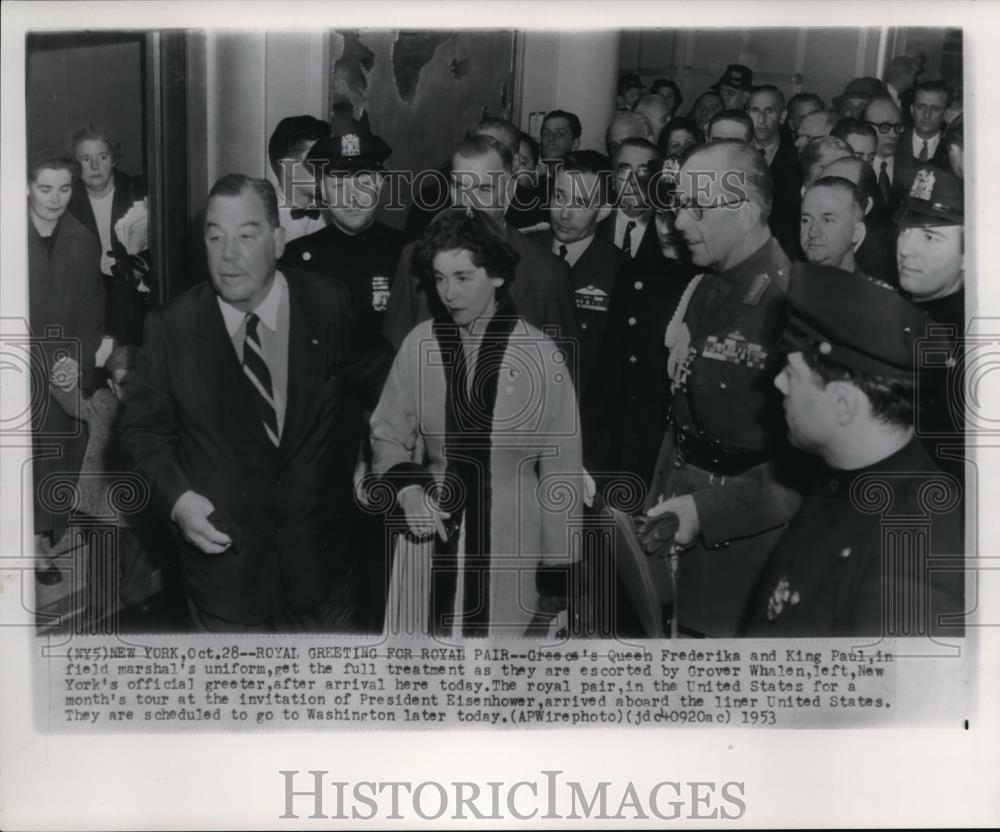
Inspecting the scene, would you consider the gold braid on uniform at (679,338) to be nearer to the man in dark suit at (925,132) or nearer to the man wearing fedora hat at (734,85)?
the man wearing fedora hat at (734,85)

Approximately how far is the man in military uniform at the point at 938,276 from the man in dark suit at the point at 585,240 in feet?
2.67

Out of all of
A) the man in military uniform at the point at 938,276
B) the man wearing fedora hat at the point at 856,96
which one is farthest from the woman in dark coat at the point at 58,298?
the man in military uniform at the point at 938,276

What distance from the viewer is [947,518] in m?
3.87

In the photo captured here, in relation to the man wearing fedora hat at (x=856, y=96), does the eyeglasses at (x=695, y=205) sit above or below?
below

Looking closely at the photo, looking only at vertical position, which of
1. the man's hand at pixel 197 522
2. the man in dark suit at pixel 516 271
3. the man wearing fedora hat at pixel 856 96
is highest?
the man wearing fedora hat at pixel 856 96

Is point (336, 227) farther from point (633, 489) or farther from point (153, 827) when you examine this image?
point (153, 827)

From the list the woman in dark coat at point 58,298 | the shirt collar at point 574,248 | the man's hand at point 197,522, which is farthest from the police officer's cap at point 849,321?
the woman in dark coat at point 58,298

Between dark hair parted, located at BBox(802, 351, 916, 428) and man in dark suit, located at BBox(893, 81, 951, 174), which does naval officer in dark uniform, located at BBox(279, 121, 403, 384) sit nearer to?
dark hair parted, located at BBox(802, 351, 916, 428)

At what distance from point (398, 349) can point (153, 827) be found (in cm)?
149

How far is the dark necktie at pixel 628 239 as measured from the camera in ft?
12.6

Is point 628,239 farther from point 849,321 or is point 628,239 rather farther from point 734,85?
point 849,321

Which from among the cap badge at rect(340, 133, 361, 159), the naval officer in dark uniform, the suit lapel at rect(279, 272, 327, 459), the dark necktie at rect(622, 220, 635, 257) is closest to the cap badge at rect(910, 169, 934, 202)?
the dark necktie at rect(622, 220, 635, 257)

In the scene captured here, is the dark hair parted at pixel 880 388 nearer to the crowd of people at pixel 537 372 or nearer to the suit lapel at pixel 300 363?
the crowd of people at pixel 537 372

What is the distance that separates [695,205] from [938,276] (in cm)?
70
